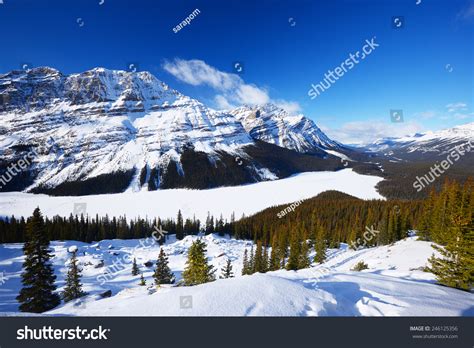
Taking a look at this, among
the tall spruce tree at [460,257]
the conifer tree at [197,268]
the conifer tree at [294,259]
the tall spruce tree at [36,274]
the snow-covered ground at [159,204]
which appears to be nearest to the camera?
the tall spruce tree at [460,257]

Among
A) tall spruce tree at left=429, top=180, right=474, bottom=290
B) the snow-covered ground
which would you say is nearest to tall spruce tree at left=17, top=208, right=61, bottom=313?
tall spruce tree at left=429, top=180, right=474, bottom=290

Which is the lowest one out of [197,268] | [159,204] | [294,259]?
[294,259]

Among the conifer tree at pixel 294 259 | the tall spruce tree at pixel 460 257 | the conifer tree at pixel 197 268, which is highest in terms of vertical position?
the tall spruce tree at pixel 460 257

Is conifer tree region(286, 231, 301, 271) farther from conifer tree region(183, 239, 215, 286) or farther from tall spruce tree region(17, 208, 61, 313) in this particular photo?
tall spruce tree region(17, 208, 61, 313)

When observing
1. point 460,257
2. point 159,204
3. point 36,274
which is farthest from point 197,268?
point 159,204

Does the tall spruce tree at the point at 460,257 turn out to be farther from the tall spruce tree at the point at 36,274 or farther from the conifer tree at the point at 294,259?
the tall spruce tree at the point at 36,274

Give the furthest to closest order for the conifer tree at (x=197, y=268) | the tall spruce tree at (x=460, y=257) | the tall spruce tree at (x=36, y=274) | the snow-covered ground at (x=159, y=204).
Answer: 1. the snow-covered ground at (x=159, y=204)
2. the conifer tree at (x=197, y=268)
3. the tall spruce tree at (x=36, y=274)
4. the tall spruce tree at (x=460, y=257)

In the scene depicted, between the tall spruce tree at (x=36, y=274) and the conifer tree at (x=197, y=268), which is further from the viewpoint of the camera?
the conifer tree at (x=197, y=268)

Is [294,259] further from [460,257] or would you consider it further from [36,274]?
[36,274]

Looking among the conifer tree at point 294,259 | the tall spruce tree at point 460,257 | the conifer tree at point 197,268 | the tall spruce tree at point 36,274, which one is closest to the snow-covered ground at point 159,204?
the conifer tree at point 294,259

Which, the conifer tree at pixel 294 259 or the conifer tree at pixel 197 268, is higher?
the conifer tree at pixel 197 268
